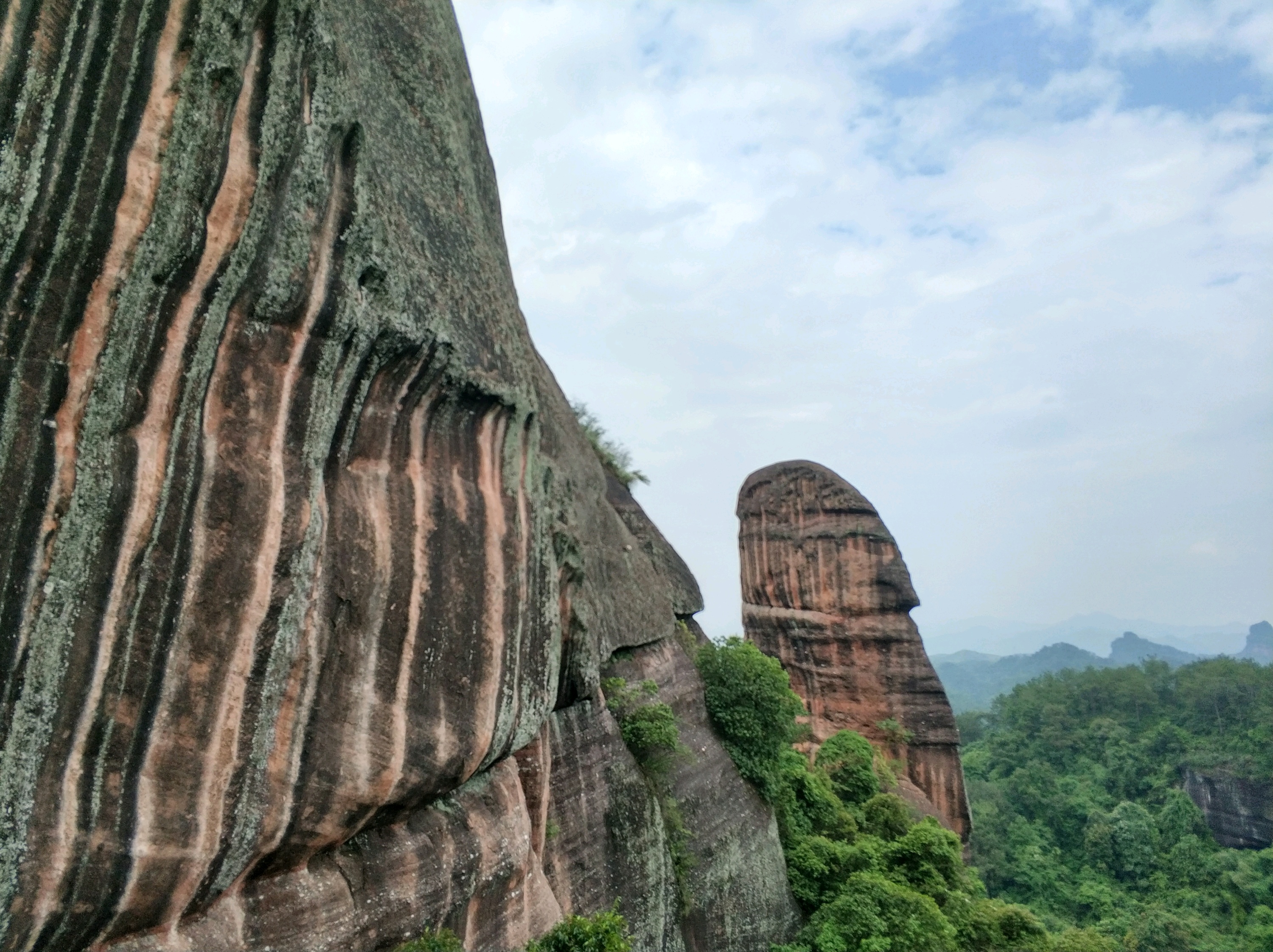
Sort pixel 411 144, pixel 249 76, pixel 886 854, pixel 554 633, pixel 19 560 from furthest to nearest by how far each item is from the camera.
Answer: pixel 886 854 → pixel 554 633 → pixel 411 144 → pixel 249 76 → pixel 19 560

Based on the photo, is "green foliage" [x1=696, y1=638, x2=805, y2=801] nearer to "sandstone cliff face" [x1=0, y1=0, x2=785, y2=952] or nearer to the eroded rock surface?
the eroded rock surface

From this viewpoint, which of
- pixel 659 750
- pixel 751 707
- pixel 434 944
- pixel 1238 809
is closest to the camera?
pixel 434 944

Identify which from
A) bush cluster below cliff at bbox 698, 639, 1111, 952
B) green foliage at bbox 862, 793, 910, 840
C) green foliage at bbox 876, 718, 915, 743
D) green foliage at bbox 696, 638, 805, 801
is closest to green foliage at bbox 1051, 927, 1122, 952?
bush cluster below cliff at bbox 698, 639, 1111, 952

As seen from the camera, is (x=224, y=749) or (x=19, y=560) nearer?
(x=19, y=560)

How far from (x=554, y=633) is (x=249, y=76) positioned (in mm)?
6124

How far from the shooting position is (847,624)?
26.4m

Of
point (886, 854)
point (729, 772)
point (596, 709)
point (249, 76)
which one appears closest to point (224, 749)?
point (249, 76)

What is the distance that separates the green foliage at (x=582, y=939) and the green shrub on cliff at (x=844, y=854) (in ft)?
26.0

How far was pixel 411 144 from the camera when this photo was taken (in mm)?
7914

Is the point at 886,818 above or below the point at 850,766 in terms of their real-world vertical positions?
below

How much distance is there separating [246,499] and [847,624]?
77.3ft

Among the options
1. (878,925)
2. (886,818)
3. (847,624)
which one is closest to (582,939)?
(878,925)

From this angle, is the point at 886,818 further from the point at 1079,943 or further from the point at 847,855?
the point at 1079,943

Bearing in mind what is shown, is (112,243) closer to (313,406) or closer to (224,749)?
(313,406)
